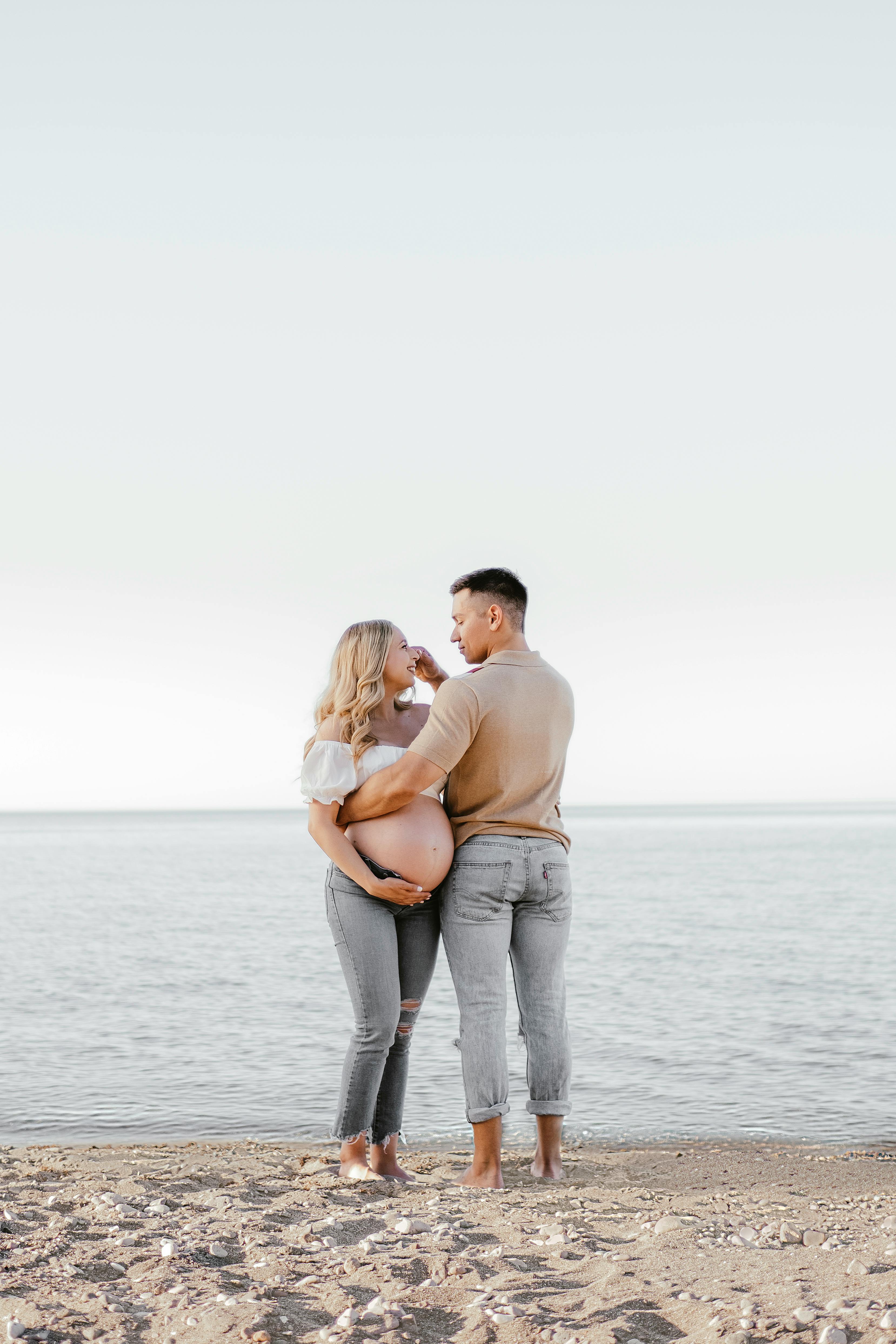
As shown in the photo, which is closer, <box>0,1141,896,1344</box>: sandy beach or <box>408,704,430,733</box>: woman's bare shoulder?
<box>0,1141,896,1344</box>: sandy beach

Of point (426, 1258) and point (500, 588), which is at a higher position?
point (500, 588)

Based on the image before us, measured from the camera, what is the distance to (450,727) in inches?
158

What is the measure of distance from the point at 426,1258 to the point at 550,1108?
4.57 ft

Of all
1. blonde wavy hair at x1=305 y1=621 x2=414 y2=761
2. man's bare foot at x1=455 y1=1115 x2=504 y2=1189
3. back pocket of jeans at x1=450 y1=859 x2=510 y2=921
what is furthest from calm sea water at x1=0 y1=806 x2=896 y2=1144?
blonde wavy hair at x1=305 y1=621 x2=414 y2=761

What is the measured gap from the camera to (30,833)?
205 feet

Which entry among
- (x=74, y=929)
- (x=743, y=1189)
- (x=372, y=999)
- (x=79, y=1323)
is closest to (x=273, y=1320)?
(x=79, y=1323)

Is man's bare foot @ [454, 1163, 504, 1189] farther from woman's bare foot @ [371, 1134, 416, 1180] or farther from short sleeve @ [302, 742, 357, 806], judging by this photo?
short sleeve @ [302, 742, 357, 806]

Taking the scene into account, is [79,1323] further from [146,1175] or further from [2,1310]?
[146,1175]

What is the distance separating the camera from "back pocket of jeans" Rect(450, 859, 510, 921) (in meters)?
4.13

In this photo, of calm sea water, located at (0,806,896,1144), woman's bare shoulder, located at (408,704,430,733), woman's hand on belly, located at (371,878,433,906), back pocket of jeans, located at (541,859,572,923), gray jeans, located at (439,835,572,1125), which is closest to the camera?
woman's hand on belly, located at (371,878,433,906)

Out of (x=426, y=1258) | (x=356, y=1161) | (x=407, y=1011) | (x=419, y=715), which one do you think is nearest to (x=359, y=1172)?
(x=356, y=1161)

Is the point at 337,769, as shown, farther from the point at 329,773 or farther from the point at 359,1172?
the point at 359,1172

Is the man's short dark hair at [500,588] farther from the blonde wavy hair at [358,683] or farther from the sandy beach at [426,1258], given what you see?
the sandy beach at [426,1258]

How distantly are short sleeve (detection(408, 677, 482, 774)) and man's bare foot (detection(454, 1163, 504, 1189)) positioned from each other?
1.49 metres
